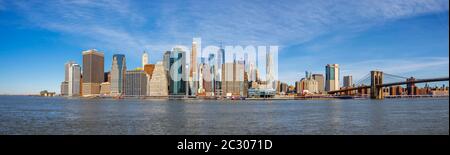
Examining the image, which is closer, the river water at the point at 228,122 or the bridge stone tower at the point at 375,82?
the river water at the point at 228,122

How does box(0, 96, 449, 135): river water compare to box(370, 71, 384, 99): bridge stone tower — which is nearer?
box(0, 96, 449, 135): river water

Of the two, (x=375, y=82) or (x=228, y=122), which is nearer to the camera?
(x=228, y=122)
